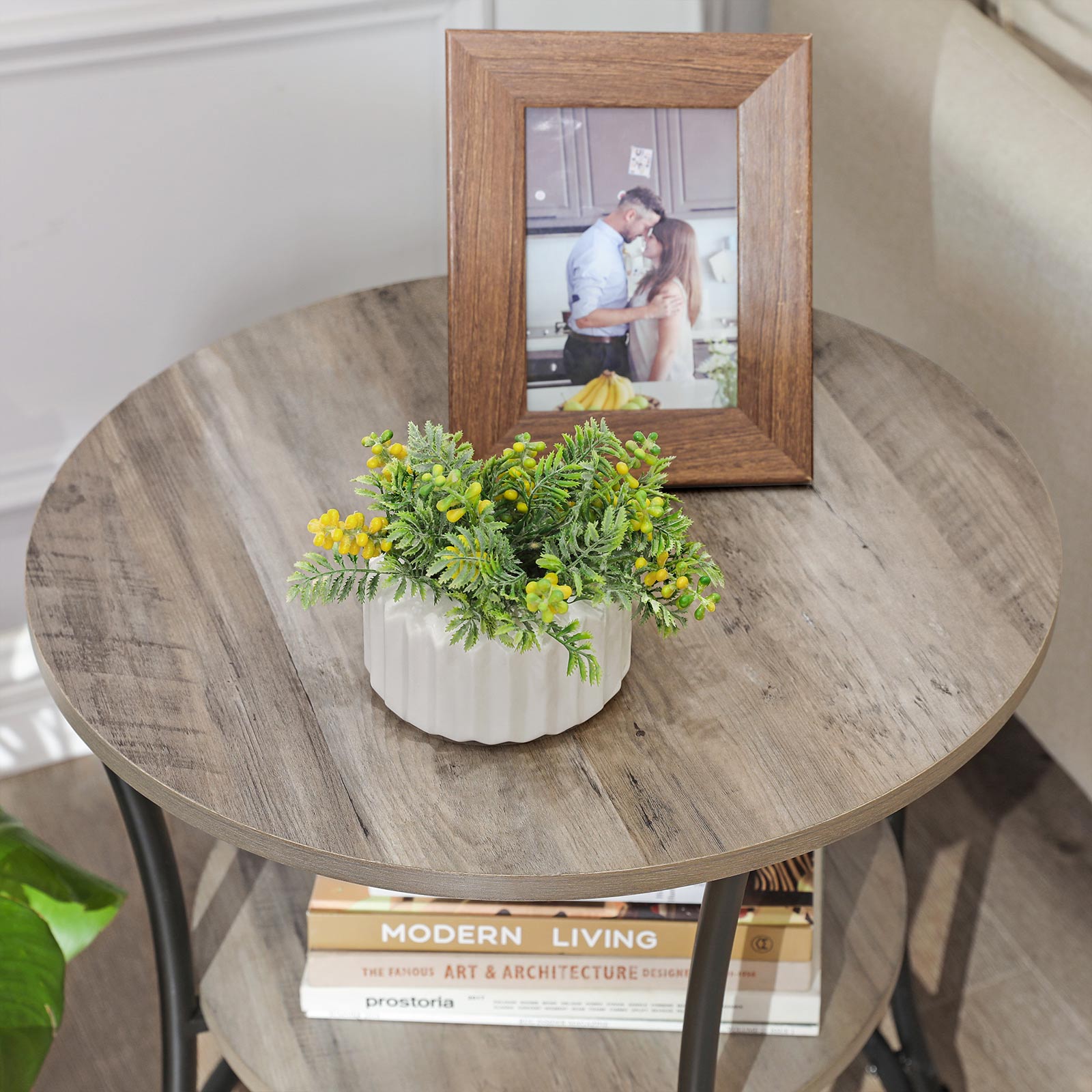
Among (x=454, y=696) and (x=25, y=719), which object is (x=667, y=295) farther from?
(x=25, y=719)

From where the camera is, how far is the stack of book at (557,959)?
2.94 ft

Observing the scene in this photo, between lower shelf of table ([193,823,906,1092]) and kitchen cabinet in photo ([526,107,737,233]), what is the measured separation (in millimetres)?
584

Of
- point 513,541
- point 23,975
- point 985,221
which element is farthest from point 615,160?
point 23,975

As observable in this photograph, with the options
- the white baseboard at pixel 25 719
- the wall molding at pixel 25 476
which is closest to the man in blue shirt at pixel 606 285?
the wall molding at pixel 25 476

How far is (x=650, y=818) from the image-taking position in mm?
660

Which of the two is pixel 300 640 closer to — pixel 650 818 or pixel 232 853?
pixel 650 818

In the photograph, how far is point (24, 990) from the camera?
0.90 m

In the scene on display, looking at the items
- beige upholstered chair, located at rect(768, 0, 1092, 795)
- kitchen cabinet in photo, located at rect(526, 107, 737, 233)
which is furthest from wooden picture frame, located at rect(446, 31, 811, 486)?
beige upholstered chair, located at rect(768, 0, 1092, 795)

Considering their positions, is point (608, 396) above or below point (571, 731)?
above

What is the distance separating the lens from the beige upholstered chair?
1.07 m

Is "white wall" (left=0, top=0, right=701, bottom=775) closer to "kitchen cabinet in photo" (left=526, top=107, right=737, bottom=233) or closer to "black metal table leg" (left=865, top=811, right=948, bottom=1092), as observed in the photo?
"kitchen cabinet in photo" (left=526, top=107, right=737, bottom=233)

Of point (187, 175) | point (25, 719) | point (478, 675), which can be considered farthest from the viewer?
point (25, 719)

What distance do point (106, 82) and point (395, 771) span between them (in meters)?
0.81

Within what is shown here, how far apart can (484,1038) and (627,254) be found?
58 cm
